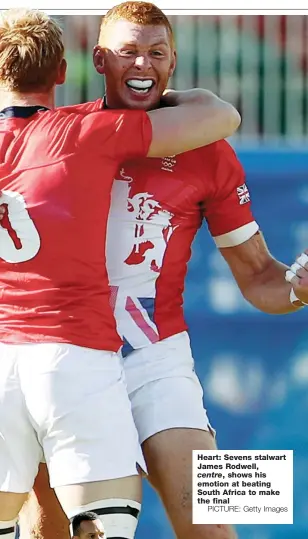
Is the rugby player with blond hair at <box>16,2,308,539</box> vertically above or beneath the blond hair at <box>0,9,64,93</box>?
beneath

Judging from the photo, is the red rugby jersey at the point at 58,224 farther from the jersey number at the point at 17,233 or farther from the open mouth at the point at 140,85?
the open mouth at the point at 140,85

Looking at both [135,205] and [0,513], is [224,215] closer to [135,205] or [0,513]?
[135,205]

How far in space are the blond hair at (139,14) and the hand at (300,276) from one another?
699mm

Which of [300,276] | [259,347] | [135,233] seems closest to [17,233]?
[135,233]

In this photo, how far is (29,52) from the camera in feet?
10.2

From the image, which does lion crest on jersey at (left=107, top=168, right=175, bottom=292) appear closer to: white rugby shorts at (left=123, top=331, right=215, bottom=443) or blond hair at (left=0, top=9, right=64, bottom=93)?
white rugby shorts at (left=123, top=331, right=215, bottom=443)

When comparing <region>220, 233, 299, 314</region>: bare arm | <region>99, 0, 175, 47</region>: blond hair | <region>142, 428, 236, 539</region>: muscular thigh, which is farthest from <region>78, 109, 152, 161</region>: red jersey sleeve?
<region>142, 428, 236, 539</region>: muscular thigh

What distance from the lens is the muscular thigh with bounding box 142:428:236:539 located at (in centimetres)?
318

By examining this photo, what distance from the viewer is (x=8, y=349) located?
10.00 ft

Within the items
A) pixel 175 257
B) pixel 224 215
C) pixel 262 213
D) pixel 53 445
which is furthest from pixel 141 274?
pixel 262 213

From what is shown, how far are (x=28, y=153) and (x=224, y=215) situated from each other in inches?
27.8

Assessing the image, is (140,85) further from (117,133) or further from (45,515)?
(45,515)

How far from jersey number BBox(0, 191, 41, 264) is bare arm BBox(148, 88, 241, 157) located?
0.37 meters

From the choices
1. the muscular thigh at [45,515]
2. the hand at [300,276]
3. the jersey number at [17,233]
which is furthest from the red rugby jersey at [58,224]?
the muscular thigh at [45,515]
